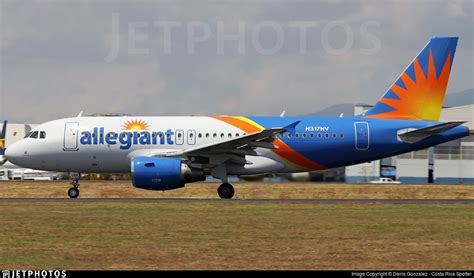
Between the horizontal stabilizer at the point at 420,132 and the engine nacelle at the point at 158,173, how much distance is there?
960 cm

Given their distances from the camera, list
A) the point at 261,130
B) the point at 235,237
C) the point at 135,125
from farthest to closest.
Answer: the point at 135,125 → the point at 261,130 → the point at 235,237

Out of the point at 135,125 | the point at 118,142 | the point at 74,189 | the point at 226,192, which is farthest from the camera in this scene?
the point at 135,125

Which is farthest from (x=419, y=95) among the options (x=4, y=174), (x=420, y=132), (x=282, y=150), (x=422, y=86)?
(x=4, y=174)

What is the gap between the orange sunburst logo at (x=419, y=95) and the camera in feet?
123

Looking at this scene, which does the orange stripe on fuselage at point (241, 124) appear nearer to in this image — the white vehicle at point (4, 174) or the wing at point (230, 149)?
the wing at point (230, 149)

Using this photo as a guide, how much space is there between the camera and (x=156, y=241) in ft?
61.8

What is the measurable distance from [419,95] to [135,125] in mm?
12628

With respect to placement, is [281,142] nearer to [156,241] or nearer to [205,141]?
[205,141]

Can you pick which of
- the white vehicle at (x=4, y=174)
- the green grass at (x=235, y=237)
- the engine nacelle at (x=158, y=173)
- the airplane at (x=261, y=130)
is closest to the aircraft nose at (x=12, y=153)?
the airplane at (x=261, y=130)

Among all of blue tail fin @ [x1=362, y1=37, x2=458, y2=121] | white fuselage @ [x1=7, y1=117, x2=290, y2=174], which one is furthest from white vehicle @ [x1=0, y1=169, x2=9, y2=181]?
blue tail fin @ [x1=362, y1=37, x2=458, y2=121]

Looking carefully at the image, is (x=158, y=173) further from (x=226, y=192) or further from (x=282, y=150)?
(x=282, y=150)

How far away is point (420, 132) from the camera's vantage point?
3609 centimetres

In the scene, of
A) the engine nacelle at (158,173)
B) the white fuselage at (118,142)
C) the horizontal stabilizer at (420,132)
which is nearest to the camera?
the engine nacelle at (158,173)

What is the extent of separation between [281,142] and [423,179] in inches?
1687
